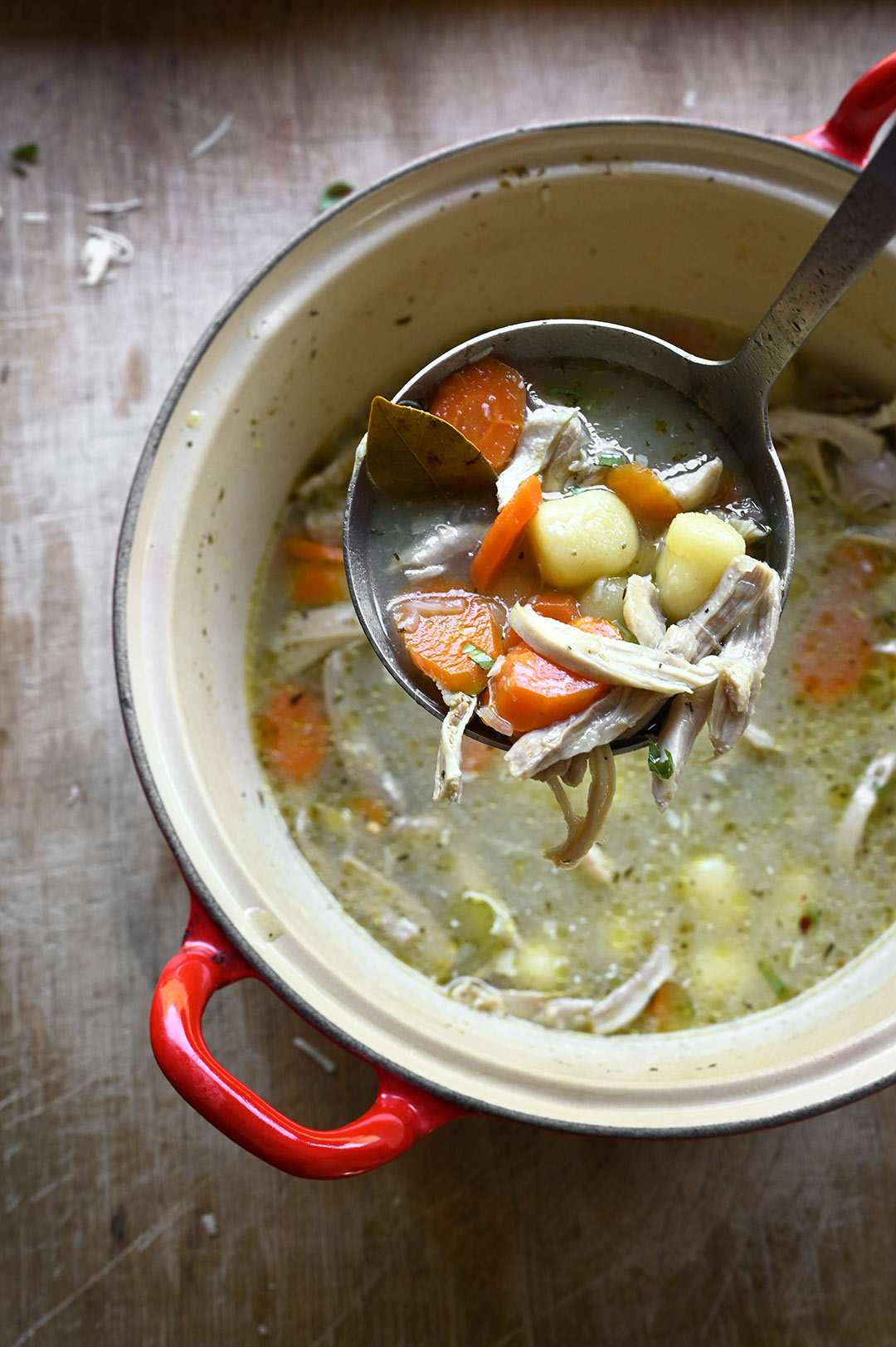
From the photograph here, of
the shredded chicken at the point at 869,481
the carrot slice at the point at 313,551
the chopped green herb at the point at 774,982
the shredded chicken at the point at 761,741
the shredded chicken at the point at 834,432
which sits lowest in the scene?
the chopped green herb at the point at 774,982

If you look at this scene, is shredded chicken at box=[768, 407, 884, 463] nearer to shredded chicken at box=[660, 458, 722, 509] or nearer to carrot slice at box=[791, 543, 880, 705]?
carrot slice at box=[791, 543, 880, 705]

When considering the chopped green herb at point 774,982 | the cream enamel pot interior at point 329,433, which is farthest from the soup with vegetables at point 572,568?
the chopped green herb at point 774,982

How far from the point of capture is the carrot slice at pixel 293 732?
158cm

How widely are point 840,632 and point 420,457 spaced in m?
0.78

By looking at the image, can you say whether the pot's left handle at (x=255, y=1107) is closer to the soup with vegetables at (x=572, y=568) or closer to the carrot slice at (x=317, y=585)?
the soup with vegetables at (x=572, y=568)

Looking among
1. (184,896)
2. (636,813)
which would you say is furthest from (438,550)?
(184,896)

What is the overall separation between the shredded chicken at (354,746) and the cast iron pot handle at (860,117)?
0.98 m

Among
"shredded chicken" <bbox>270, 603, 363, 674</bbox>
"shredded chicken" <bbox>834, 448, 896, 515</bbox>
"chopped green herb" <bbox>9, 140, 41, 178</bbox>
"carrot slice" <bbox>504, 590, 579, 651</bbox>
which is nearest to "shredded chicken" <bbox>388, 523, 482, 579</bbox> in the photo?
"carrot slice" <bbox>504, 590, 579, 651</bbox>

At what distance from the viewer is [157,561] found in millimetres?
1287

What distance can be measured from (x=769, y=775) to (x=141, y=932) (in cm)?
100

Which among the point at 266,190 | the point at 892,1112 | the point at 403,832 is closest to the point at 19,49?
the point at 266,190

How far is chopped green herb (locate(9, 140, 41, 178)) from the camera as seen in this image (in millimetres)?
1673

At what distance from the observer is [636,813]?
5.16 feet

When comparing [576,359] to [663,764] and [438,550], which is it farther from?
[663,764]
